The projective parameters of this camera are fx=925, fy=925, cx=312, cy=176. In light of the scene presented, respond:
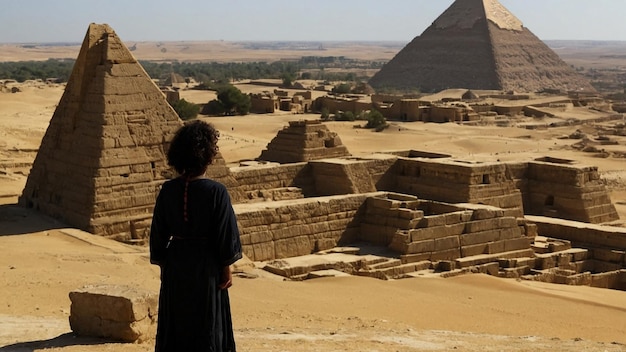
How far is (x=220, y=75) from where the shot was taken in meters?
94.8

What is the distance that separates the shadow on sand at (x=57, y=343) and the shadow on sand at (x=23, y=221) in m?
6.98

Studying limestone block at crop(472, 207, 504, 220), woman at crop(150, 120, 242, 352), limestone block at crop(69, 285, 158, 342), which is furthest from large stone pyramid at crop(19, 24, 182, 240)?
woman at crop(150, 120, 242, 352)

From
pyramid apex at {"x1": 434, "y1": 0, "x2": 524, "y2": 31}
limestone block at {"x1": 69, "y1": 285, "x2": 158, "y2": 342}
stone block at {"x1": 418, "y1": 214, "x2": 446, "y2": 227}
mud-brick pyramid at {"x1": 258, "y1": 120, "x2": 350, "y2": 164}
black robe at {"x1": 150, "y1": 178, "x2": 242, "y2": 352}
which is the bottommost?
stone block at {"x1": 418, "y1": 214, "x2": 446, "y2": 227}

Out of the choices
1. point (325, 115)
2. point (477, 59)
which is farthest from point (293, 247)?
point (477, 59)

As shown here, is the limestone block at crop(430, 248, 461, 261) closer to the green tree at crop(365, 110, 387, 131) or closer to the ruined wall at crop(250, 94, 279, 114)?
the green tree at crop(365, 110, 387, 131)

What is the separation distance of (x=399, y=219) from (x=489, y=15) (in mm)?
85803

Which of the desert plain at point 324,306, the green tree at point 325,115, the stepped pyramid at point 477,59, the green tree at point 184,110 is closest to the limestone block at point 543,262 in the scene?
the desert plain at point 324,306

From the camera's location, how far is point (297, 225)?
15.8 meters

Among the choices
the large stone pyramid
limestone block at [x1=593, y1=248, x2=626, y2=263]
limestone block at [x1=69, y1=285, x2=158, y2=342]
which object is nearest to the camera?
limestone block at [x1=69, y1=285, x2=158, y2=342]

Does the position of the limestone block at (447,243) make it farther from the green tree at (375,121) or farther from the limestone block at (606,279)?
the green tree at (375,121)

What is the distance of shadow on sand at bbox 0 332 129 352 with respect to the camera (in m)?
7.44

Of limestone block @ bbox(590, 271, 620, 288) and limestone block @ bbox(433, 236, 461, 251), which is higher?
limestone block @ bbox(433, 236, 461, 251)

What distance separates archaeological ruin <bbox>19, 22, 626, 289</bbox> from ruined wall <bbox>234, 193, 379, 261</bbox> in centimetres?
2

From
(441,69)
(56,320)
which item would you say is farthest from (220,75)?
(56,320)
